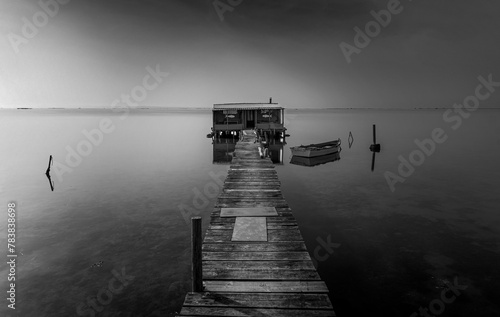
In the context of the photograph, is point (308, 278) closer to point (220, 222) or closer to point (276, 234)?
point (276, 234)

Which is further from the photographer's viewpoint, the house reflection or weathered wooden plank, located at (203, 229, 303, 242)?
the house reflection

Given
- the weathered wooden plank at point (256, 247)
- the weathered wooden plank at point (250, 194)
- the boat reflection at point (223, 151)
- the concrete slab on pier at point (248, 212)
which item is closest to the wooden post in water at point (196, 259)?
the weathered wooden plank at point (256, 247)

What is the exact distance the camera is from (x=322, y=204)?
19.3 metres

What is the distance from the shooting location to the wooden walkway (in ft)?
19.4

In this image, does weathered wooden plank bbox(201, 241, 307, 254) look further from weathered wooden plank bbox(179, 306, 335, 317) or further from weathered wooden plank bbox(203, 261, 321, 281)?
weathered wooden plank bbox(179, 306, 335, 317)

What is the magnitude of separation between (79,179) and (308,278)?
82.7ft

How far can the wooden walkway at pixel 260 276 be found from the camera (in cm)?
592

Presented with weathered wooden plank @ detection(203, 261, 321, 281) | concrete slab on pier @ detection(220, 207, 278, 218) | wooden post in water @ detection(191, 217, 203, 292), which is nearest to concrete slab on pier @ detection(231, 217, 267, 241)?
concrete slab on pier @ detection(220, 207, 278, 218)

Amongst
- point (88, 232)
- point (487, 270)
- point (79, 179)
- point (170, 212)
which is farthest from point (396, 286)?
point (79, 179)

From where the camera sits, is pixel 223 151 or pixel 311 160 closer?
pixel 311 160

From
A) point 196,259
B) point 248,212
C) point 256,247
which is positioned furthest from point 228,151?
point 196,259

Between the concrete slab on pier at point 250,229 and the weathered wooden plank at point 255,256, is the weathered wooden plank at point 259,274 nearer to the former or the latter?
the weathered wooden plank at point 255,256

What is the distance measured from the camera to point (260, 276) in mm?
6980

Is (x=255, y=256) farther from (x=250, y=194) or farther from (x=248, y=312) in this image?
(x=250, y=194)
